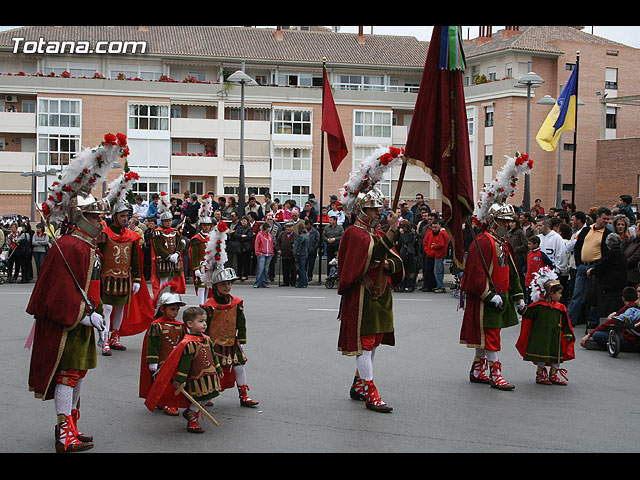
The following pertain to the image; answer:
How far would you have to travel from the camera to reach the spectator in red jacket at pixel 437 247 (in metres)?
20.8

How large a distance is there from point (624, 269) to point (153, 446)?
371 inches

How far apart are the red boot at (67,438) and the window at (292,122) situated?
170ft

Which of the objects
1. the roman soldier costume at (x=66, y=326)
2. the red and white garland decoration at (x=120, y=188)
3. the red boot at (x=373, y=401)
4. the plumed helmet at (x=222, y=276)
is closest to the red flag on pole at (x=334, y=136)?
the red and white garland decoration at (x=120, y=188)

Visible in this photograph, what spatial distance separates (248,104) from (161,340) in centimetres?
4977

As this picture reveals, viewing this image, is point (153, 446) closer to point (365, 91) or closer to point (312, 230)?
point (312, 230)

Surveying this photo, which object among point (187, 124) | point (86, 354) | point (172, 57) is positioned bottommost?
point (86, 354)

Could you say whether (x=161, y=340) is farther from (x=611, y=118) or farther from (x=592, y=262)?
(x=611, y=118)

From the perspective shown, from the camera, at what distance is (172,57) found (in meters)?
60.1

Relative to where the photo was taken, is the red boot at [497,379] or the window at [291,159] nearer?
the red boot at [497,379]

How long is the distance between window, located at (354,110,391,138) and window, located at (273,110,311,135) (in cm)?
366

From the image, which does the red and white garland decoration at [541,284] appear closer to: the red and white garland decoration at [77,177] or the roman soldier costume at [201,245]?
the red and white garland decoration at [77,177]

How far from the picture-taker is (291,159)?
194ft

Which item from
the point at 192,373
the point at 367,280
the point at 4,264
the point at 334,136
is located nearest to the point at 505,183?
the point at 367,280
